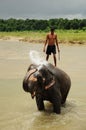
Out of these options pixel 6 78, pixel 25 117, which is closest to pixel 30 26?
pixel 6 78

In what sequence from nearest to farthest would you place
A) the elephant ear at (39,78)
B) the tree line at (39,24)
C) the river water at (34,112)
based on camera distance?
the elephant ear at (39,78) → the river water at (34,112) → the tree line at (39,24)

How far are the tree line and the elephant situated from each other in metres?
57.4

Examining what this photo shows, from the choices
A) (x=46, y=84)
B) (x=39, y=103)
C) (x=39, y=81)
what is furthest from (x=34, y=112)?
(x=39, y=81)

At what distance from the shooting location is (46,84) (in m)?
7.39

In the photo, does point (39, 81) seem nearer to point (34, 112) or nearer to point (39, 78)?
point (39, 78)

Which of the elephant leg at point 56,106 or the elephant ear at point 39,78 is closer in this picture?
the elephant ear at point 39,78

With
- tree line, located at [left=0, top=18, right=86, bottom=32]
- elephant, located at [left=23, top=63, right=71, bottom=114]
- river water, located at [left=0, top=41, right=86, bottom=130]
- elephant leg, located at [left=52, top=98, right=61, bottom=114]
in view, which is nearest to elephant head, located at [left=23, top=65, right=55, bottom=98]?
elephant, located at [left=23, top=63, right=71, bottom=114]

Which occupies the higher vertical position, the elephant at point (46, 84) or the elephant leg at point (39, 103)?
the elephant at point (46, 84)

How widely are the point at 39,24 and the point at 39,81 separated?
74746 mm

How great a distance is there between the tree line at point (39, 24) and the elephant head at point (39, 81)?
5818cm

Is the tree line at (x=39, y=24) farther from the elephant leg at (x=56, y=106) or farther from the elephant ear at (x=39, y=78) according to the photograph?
the elephant ear at (x=39, y=78)

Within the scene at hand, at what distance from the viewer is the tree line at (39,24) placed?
68562mm

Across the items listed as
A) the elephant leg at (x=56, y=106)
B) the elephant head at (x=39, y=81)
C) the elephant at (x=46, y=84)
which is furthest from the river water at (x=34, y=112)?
the elephant head at (x=39, y=81)

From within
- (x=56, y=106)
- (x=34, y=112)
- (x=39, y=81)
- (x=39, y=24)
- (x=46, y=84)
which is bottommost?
(x=39, y=24)
